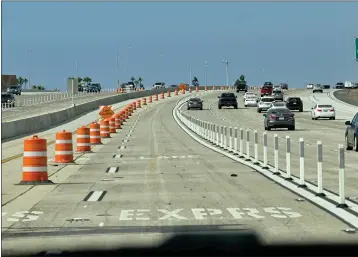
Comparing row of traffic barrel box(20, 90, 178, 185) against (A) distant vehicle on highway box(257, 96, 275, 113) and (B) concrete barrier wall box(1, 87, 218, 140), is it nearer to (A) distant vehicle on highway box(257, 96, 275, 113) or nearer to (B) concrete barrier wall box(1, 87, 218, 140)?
(B) concrete barrier wall box(1, 87, 218, 140)

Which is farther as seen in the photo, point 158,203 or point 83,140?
point 83,140

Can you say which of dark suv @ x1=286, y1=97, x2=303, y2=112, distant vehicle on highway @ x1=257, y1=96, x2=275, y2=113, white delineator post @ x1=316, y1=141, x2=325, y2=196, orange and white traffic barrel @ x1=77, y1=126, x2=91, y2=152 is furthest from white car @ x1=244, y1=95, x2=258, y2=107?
white delineator post @ x1=316, y1=141, x2=325, y2=196

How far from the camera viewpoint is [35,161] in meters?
21.6

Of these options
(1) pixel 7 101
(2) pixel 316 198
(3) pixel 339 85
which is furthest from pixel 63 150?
(3) pixel 339 85

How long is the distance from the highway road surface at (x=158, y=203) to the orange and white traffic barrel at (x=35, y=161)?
485 mm

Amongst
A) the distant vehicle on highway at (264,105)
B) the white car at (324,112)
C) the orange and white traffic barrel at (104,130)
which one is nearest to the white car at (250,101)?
the distant vehicle on highway at (264,105)

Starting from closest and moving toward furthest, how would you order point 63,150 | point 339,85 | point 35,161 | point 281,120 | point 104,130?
point 35,161, point 63,150, point 104,130, point 281,120, point 339,85

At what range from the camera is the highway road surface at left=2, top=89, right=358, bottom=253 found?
13.0 meters

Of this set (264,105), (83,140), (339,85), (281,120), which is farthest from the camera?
(339,85)

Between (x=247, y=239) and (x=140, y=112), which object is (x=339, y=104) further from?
(x=247, y=239)

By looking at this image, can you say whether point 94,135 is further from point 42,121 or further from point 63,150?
point 42,121

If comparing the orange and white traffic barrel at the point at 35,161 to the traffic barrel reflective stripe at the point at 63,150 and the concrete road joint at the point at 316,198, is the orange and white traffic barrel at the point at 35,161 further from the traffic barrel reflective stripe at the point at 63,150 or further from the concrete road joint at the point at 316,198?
the traffic barrel reflective stripe at the point at 63,150

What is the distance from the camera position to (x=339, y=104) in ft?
350

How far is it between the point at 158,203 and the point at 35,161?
5655 millimetres
